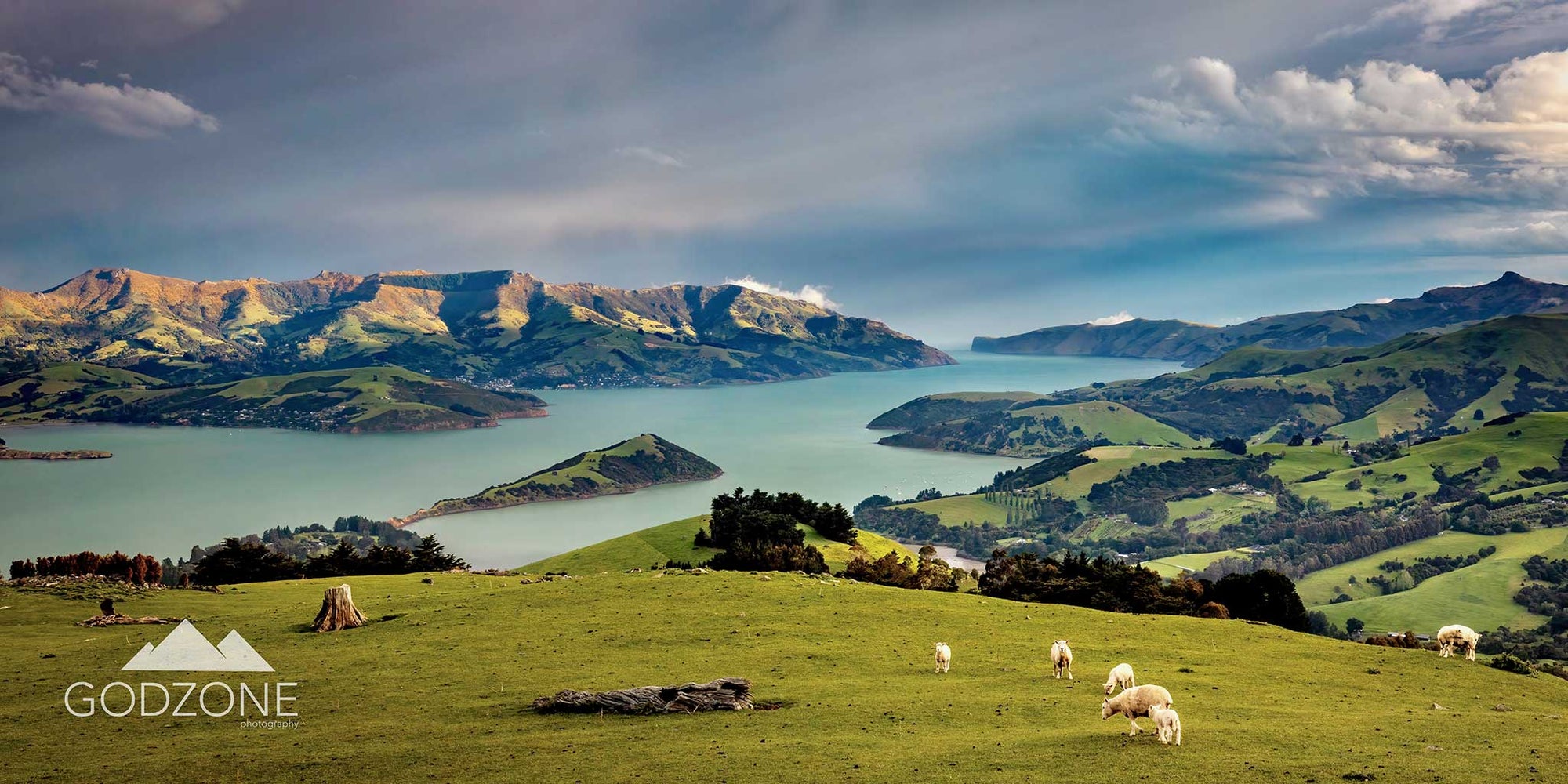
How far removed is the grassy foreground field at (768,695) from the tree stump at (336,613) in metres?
0.72

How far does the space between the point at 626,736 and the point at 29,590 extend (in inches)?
1268

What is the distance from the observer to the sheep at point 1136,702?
61.1 feet

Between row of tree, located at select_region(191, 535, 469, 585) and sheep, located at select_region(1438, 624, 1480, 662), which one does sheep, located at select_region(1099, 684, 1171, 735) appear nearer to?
sheep, located at select_region(1438, 624, 1480, 662)

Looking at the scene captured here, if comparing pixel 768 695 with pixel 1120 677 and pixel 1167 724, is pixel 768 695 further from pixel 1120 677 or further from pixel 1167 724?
pixel 1167 724

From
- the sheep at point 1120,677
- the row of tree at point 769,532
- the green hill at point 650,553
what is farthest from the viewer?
the green hill at point 650,553

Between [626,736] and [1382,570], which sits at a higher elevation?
[626,736]

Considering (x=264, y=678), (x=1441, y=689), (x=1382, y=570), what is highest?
(x=264, y=678)

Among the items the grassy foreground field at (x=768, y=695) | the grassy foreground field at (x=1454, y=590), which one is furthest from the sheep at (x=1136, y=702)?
the grassy foreground field at (x=1454, y=590)

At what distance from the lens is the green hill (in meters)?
62.5

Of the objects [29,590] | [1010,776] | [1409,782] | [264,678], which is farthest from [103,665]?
[1409,782]

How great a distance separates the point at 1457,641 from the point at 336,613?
4168cm

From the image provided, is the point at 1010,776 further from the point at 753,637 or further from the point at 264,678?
the point at 264,678

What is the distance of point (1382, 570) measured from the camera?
169625mm

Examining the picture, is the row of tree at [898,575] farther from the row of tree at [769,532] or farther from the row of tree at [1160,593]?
the row of tree at [1160,593]
